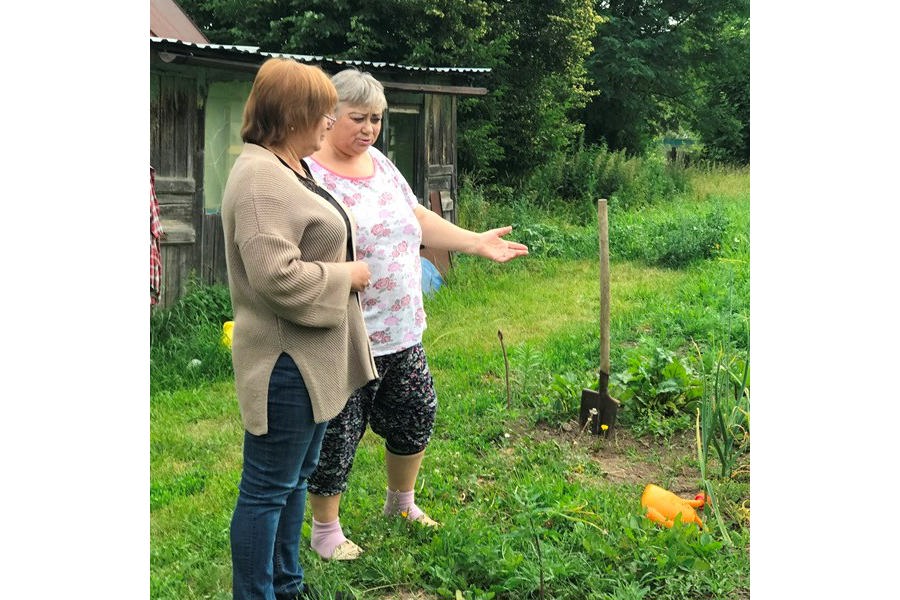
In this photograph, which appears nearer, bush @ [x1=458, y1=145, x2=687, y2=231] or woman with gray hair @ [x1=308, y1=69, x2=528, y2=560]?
woman with gray hair @ [x1=308, y1=69, x2=528, y2=560]

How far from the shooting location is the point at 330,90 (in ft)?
7.03

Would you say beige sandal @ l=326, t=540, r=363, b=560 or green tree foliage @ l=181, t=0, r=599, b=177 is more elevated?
green tree foliage @ l=181, t=0, r=599, b=177

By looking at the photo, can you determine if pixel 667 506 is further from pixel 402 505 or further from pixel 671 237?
pixel 671 237

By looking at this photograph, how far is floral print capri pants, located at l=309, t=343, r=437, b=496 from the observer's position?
2738mm

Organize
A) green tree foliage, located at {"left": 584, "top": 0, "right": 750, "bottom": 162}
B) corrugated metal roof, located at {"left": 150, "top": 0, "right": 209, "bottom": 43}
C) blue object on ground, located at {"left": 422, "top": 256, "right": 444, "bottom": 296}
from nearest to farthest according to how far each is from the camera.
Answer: blue object on ground, located at {"left": 422, "top": 256, "right": 444, "bottom": 296} < corrugated metal roof, located at {"left": 150, "top": 0, "right": 209, "bottom": 43} < green tree foliage, located at {"left": 584, "top": 0, "right": 750, "bottom": 162}

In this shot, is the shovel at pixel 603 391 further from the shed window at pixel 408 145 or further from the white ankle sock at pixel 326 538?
the shed window at pixel 408 145

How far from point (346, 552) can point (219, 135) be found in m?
5.04

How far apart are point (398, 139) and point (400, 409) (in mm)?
7147

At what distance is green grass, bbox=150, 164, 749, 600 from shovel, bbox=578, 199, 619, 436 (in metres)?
0.09

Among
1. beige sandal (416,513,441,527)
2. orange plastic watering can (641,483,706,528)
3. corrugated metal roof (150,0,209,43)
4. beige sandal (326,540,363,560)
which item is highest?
corrugated metal roof (150,0,209,43)

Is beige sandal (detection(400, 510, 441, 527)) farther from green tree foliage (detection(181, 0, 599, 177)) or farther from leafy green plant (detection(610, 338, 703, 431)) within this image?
green tree foliage (detection(181, 0, 599, 177))

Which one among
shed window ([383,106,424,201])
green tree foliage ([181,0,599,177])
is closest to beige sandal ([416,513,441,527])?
shed window ([383,106,424,201])

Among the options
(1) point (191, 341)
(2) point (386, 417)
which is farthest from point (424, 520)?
(1) point (191, 341)

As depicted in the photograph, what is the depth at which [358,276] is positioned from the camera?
7.35 feet
